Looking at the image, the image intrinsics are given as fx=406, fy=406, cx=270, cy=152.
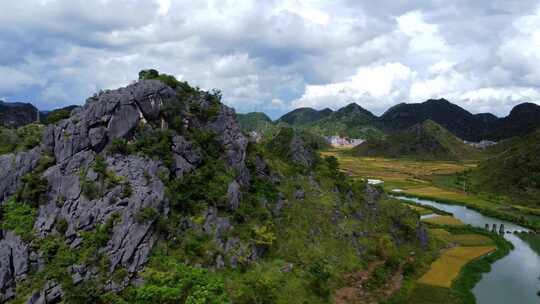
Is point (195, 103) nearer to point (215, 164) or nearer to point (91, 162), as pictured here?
point (215, 164)

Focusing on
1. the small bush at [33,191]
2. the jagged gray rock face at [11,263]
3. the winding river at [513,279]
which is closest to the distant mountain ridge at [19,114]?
the small bush at [33,191]

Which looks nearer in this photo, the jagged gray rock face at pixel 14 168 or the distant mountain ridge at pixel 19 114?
the jagged gray rock face at pixel 14 168

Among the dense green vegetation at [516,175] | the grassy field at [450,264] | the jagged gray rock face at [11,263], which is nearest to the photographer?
the jagged gray rock face at [11,263]

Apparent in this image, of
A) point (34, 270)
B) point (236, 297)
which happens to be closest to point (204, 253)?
point (236, 297)

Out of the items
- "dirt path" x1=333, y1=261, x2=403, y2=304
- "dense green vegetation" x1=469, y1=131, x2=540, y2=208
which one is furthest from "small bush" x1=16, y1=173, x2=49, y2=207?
"dense green vegetation" x1=469, y1=131, x2=540, y2=208

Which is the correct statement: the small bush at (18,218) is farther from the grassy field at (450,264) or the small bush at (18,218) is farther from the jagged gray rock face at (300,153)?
the grassy field at (450,264)

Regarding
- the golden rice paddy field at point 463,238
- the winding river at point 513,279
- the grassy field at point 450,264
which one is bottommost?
the winding river at point 513,279

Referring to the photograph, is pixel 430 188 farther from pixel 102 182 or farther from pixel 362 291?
pixel 102 182

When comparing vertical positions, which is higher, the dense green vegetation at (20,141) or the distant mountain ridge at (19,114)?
the distant mountain ridge at (19,114)
